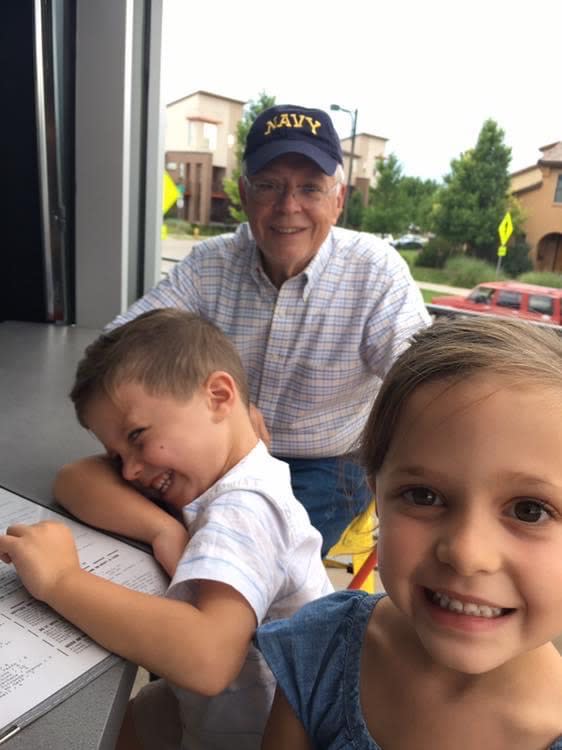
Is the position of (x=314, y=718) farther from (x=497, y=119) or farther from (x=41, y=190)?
(x=41, y=190)

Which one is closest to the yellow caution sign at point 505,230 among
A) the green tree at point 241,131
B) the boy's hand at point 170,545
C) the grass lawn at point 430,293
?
the grass lawn at point 430,293

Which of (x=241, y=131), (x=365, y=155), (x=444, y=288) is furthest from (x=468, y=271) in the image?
(x=241, y=131)

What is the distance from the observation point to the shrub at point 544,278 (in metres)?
1.87

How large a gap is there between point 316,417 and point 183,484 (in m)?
0.83

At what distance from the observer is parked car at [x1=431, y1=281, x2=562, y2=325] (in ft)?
6.00

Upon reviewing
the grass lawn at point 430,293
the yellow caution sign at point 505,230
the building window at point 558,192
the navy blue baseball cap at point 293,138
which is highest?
the navy blue baseball cap at point 293,138

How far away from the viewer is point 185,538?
2.95 ft

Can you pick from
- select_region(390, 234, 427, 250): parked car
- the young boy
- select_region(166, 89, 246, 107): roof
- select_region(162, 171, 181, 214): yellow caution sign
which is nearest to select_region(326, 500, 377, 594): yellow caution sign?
the young boy

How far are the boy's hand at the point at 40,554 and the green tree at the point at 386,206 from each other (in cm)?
159

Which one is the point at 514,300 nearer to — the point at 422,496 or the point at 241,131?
the point at 241,131

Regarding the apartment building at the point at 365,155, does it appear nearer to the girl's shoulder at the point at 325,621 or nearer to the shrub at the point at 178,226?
the shrub at the point at 178,226

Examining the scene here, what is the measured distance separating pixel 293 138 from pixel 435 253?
2.21 feet

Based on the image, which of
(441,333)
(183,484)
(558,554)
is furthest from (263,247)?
(558,554)

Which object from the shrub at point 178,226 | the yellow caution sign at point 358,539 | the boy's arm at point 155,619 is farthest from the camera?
the shrub at point 178,226
